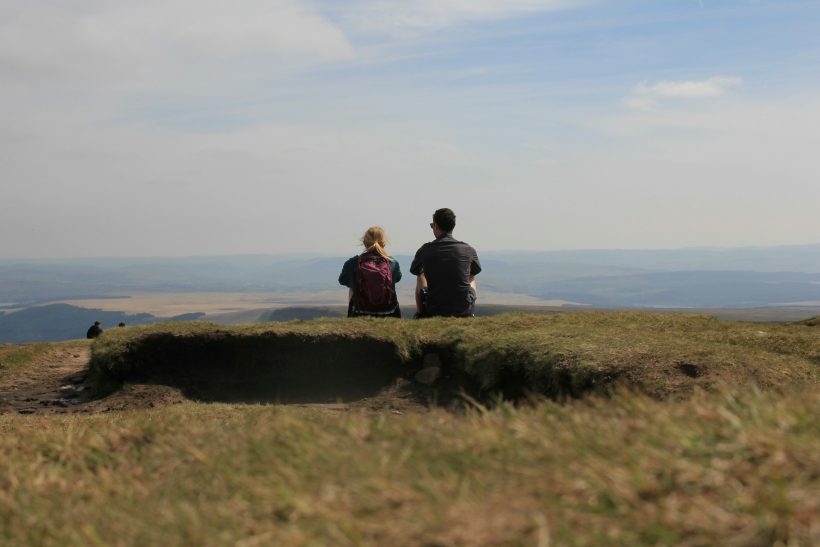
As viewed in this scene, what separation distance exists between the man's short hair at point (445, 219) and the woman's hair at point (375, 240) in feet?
5.14

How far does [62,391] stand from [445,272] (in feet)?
32.4

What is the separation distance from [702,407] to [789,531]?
207 cm

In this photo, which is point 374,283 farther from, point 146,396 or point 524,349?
point 146,396

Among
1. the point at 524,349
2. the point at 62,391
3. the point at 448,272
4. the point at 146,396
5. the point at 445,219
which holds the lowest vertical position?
the point at 62,391

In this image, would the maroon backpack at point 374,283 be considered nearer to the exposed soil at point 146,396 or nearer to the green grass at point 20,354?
the exposed soil at point 146,396

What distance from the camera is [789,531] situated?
3.90m

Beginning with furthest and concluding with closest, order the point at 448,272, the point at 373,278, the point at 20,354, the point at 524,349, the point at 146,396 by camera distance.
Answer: the point at 20,354 → the point at 373,278 → the point at 448,272 → the point at 146,396 → the point at 524,349

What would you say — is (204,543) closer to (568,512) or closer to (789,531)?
(568,512)

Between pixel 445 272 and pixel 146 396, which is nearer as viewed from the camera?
pixel 146 396

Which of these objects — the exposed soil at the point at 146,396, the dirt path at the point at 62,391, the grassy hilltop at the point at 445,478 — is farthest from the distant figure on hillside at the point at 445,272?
the grassy hilltop at the point at 445,478

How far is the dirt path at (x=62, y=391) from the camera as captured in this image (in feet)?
55.0

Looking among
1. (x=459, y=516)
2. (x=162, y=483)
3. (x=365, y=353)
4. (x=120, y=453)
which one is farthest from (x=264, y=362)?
(x=459, y=516)

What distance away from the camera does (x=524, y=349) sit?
1534cm

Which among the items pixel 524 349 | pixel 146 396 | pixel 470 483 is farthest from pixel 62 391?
pixel 470 483
